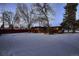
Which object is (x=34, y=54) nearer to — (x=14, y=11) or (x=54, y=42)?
(x=54, y=42)

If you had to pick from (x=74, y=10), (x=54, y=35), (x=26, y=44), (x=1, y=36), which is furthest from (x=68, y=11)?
(x=1, y=36)

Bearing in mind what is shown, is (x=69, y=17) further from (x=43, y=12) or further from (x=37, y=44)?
(x=37, y=44)

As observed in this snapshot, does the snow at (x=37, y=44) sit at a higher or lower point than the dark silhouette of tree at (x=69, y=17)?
lower

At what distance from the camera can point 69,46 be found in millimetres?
2486

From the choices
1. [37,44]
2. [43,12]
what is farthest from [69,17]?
[37,44]

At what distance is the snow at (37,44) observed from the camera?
2482mm

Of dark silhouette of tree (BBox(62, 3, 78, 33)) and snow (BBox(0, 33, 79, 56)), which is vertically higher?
dark silhouette of tree (BBox(62, 3, 78, 33))

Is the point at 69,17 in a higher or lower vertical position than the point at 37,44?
higher

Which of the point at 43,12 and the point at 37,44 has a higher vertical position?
the point at 43,12

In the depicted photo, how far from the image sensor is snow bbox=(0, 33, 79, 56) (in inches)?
97.7

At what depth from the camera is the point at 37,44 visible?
8.19ft

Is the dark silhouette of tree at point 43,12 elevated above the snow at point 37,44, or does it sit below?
above

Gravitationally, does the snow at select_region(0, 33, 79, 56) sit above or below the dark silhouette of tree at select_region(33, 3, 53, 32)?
below

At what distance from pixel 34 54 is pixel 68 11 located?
458 mm
